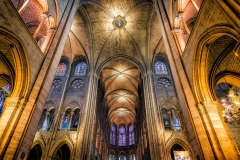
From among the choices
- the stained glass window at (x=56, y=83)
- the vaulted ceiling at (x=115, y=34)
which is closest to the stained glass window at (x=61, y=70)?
the stained glass window at (x=56, y=83)

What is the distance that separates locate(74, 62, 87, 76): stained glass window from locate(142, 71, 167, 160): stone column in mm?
7961

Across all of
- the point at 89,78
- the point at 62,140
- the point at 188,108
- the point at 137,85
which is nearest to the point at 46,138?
the point at 62,140

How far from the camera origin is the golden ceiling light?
640 inches

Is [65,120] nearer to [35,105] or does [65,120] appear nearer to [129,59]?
[35,105]

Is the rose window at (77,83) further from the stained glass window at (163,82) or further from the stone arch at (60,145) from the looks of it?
the stained glass window at (163,82)

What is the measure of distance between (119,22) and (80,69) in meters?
7.42

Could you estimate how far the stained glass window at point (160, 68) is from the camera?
17609mm

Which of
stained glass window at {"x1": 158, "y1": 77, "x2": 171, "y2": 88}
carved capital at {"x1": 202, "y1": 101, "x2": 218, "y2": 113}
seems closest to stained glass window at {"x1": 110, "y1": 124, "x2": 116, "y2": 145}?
stained glass window at {"x1": 158, "y1": 77, "x2": 171, "y2": 88}

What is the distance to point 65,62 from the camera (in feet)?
61.4

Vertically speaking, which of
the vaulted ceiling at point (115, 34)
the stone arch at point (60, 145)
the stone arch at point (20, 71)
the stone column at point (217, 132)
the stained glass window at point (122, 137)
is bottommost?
the stone column at point (217, 132)

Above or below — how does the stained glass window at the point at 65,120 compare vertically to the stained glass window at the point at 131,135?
below

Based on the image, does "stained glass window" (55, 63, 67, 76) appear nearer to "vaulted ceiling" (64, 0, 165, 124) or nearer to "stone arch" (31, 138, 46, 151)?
"vaulted ceiling" (64, 0, 165, 124)

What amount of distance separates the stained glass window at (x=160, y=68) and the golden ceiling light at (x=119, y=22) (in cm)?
625

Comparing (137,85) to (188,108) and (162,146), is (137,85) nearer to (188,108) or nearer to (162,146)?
(162,146)
